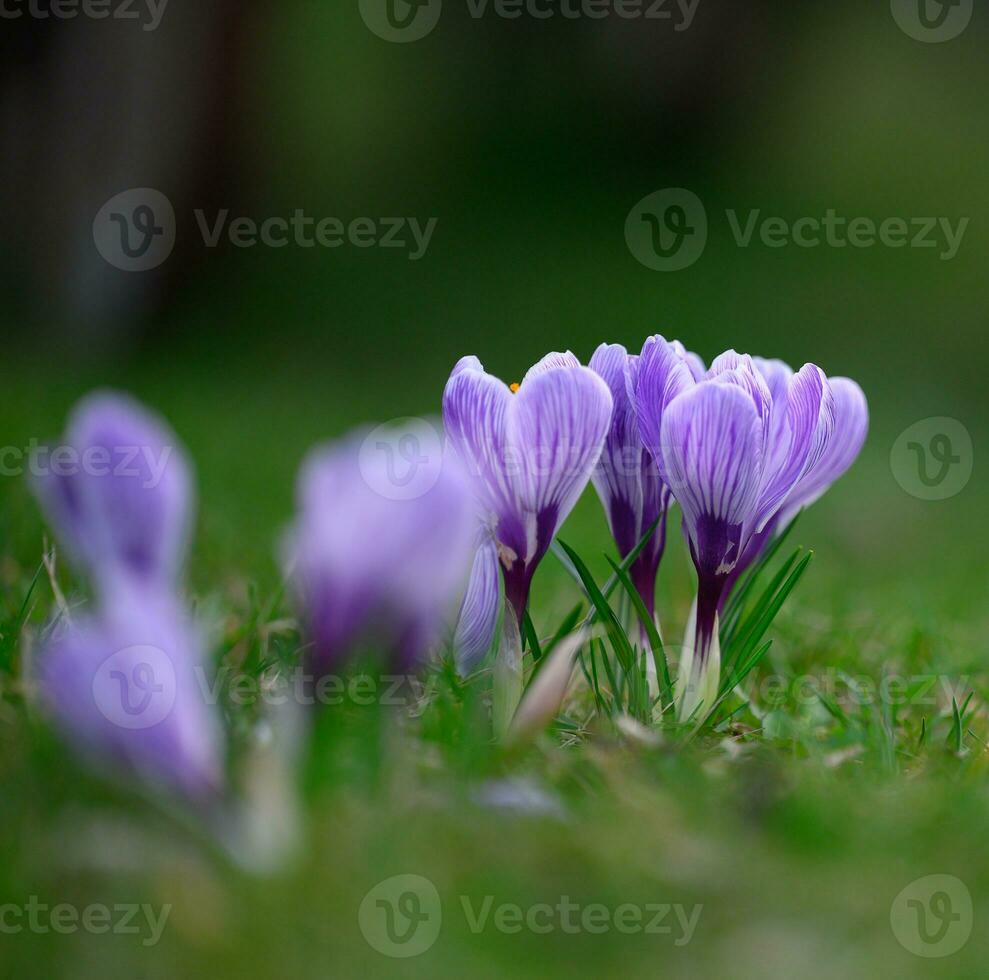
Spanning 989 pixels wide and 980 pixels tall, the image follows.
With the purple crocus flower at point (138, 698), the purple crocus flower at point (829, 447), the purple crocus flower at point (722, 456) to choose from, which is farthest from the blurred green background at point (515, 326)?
the purple crocus flower at point (829, 447)

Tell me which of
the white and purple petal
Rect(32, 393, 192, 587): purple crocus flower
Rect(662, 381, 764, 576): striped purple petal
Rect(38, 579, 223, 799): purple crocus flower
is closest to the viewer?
Rect(38, 579, 223, 799): purple crocus flower

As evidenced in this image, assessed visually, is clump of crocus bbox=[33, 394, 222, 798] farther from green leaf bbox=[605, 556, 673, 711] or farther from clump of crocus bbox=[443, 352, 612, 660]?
green leaf bbox=[605, 556, 673, 711]

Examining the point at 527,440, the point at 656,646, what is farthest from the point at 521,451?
the point at 656,646

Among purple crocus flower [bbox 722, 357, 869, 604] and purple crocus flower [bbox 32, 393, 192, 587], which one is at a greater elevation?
purple crocus flower [bbox 722, 357, 869, 604]

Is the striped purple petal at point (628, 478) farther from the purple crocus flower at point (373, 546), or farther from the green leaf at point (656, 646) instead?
the purple crocus flower at point (373, 546)

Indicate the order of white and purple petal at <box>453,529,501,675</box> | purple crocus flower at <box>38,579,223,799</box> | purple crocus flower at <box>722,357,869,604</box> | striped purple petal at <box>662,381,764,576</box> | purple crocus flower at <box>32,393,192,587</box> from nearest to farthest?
purple crocus flower at <box>38,579,223,799</box>, purple crocus flower at <box>32,393,192,587</box>, striped purple petal at <box>662,381,764,576</box>, white and purple petal at <box>453,529,501,675</box>, purple crocus flower at <box>722,357,869,604</box>

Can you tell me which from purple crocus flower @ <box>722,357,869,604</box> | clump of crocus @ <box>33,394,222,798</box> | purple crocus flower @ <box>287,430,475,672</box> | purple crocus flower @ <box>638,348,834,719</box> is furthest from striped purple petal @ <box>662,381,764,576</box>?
clump of crocus @ <box>33,394,222,798</box>
